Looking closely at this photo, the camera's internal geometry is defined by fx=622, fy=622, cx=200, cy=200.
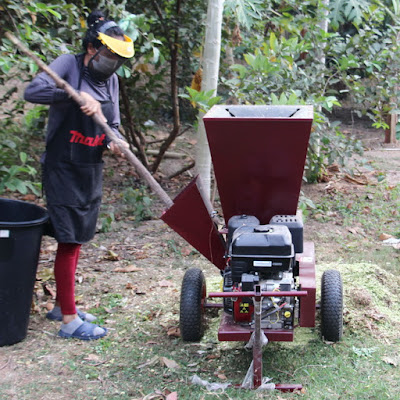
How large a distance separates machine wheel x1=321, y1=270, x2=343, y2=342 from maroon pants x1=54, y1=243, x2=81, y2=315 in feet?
5.40

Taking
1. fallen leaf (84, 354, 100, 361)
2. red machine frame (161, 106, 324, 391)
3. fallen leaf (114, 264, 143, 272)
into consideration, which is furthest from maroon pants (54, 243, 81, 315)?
fallen leaf (114, 264, 143, 272)

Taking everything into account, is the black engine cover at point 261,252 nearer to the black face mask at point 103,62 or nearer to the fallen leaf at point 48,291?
the black face mask at point 103,62

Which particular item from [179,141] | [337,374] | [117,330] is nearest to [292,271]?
[337,374]

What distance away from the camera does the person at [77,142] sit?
12.5 ft

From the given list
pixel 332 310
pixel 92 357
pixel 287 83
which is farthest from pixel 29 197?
pixel 332 310

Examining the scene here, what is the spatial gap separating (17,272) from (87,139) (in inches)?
37.2

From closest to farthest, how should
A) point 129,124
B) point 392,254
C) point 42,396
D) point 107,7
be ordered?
point 42,396 → point 107,7 → point 392,254 → point 129,124

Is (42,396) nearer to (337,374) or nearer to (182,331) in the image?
(182,331)

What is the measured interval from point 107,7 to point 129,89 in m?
2.52

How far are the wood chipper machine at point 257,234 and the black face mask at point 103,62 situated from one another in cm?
67

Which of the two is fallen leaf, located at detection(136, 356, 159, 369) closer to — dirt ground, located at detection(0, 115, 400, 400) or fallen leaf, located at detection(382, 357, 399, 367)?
dirt ground, located at detection(0, 115, 400, 400)

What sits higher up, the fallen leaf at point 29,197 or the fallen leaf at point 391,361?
the fallen leaf at point 29,197

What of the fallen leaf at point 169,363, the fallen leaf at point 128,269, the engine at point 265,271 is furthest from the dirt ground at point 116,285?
Result: the engine at point 265,271

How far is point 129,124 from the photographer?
7934 millimetres
